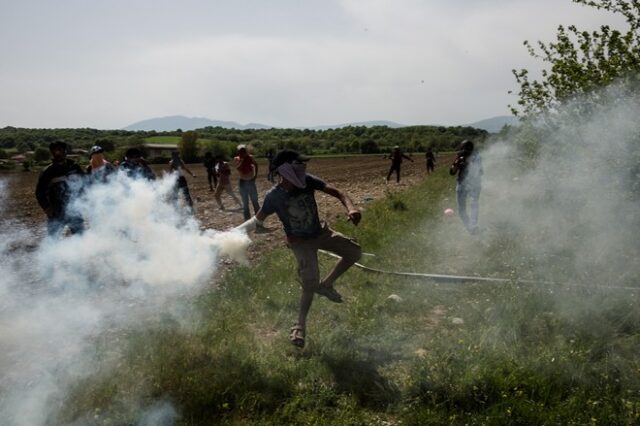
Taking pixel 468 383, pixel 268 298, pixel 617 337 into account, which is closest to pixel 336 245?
pixel 268 298

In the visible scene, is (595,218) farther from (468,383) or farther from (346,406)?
(346,406)

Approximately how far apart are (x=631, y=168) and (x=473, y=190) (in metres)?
2.91

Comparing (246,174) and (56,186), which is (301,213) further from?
(246,174)

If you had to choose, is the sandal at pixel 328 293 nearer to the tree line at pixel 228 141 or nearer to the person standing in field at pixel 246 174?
the person standing in field at pixel 246 174

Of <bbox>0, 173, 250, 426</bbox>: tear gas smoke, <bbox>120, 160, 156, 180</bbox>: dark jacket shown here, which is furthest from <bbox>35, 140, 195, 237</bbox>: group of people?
<bbox>120, 160, 156, 180</bbox>: dark jacket

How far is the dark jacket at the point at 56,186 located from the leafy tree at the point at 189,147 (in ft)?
177

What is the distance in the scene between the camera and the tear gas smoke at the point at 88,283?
441cm

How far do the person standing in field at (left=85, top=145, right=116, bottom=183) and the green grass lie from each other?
312 centimetres

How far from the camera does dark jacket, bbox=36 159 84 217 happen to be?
22.3 feet

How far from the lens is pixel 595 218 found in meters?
7.75

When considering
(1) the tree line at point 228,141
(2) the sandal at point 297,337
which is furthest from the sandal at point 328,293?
(1) the tree line at point 228,141

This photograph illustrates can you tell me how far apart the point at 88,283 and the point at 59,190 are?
1534 mm

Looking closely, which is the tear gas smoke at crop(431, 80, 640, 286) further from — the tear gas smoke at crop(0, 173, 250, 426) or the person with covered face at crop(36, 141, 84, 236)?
the person with covered face at crop(36, 141, 84, 236)

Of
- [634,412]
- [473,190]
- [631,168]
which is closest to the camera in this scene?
[634,412]
